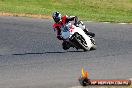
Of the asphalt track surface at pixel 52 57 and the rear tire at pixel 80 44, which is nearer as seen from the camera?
the asphalt track surface at pixel 52 57

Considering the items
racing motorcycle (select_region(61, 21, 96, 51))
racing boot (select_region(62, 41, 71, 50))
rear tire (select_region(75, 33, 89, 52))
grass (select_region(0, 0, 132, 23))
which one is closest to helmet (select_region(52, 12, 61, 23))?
racing motorcycle (select_region(61, 21, 96, 51))

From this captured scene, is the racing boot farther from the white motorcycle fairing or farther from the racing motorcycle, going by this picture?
the white motorcycle fairing

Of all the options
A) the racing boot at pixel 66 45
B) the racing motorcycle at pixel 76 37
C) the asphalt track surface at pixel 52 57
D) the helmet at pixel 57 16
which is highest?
the helmet at pixel 57 16

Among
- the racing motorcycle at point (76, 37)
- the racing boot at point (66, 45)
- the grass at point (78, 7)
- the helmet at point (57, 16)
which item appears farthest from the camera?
the grass at point (78, 7)

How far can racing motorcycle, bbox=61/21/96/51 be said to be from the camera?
20.1 m

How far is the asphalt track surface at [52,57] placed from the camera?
16578mm

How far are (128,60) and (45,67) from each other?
358 cm

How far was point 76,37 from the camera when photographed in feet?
67.4

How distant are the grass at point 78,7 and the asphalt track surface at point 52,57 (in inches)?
192

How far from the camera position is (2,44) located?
24.9m

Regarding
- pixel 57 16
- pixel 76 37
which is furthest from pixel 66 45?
pixel 57 16

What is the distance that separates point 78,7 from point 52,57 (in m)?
20.2

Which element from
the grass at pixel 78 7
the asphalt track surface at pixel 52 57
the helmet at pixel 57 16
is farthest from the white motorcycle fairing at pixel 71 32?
the grass at pixel 78 7

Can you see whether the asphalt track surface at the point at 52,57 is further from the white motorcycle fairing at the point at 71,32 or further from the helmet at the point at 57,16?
the helmet at the point at 57,16
